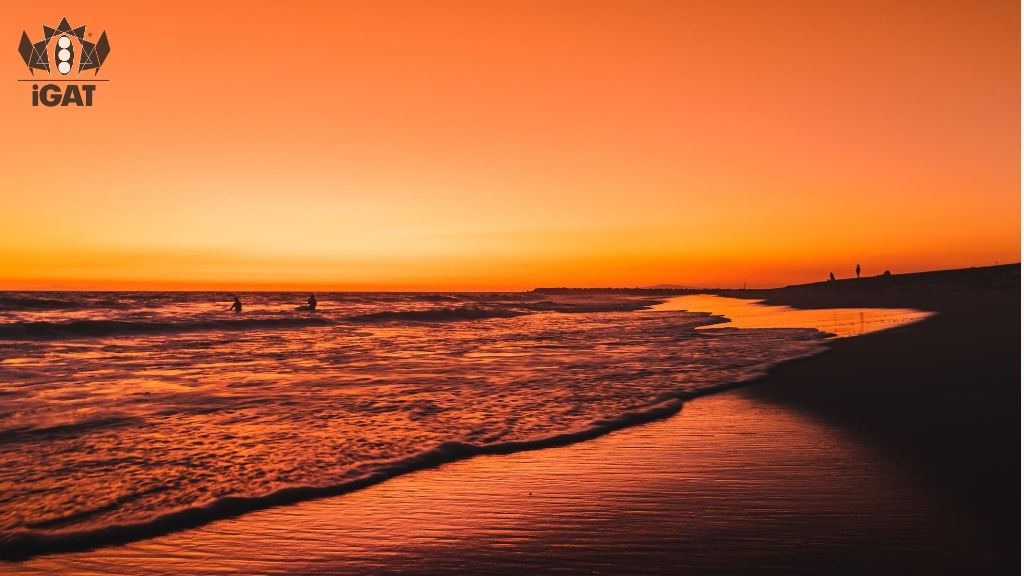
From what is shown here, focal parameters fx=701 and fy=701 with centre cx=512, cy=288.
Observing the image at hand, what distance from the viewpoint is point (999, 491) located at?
572 centimetres

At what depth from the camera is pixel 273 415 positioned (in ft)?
32.2

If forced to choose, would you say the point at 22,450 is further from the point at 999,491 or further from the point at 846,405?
the point at 846,405

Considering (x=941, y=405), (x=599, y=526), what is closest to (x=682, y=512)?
(x=599, y=526)

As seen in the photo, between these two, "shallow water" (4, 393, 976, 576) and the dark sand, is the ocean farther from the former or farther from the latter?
the dark sand

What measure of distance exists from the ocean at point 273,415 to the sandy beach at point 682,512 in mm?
461

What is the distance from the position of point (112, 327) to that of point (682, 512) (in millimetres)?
35753

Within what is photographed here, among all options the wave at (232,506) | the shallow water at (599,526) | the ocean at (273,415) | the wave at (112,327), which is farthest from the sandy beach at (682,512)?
the wave at (112,327)

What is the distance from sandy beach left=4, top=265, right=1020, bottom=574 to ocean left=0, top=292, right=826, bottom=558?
46 centimetres

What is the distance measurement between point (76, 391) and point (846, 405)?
41.1ft

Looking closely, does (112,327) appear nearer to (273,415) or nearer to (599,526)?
(273,415)

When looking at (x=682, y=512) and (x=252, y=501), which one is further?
(x=252, y=501)

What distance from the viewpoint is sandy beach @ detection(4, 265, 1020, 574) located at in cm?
459

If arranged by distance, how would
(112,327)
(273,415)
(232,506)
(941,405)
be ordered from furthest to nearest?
(112,327), (273,415), (941,405), (232,506)

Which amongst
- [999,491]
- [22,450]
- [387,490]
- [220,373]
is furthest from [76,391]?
[999,491]
